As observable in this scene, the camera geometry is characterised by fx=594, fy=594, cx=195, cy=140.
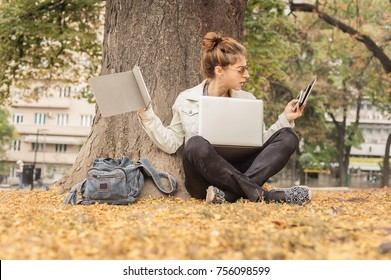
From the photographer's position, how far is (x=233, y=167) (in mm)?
4859

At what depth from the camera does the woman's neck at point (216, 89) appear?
5.34m

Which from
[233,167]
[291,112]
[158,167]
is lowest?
[158,167]

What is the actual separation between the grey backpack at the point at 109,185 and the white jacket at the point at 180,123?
34 cm

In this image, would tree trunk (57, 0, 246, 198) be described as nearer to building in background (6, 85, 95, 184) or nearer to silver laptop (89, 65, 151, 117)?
silver laptop (89, 65, 151, 117)

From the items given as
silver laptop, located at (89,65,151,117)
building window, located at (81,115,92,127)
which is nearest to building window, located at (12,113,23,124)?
building window, located at (81,115,92,127)

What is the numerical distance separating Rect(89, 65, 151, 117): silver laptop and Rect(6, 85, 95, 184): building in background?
47262 mm

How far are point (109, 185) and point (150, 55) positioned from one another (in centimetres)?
165

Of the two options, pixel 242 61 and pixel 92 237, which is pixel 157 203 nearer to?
pixel 242 61

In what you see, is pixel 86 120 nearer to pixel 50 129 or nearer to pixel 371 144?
pixel 50 129

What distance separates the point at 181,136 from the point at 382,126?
5040cm

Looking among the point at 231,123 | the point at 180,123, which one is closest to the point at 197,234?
the point at 231,123

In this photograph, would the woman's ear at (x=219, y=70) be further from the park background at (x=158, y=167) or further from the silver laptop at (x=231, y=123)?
the park background at (x=158, y=167)

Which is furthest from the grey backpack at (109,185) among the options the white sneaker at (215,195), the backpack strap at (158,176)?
the white sneaker at (215,195)

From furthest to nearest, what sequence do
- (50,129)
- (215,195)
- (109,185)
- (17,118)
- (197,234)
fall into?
1. (17,118)
2. (50,129)
3. (109,185)
4. (215,195)
5. (197,234)
